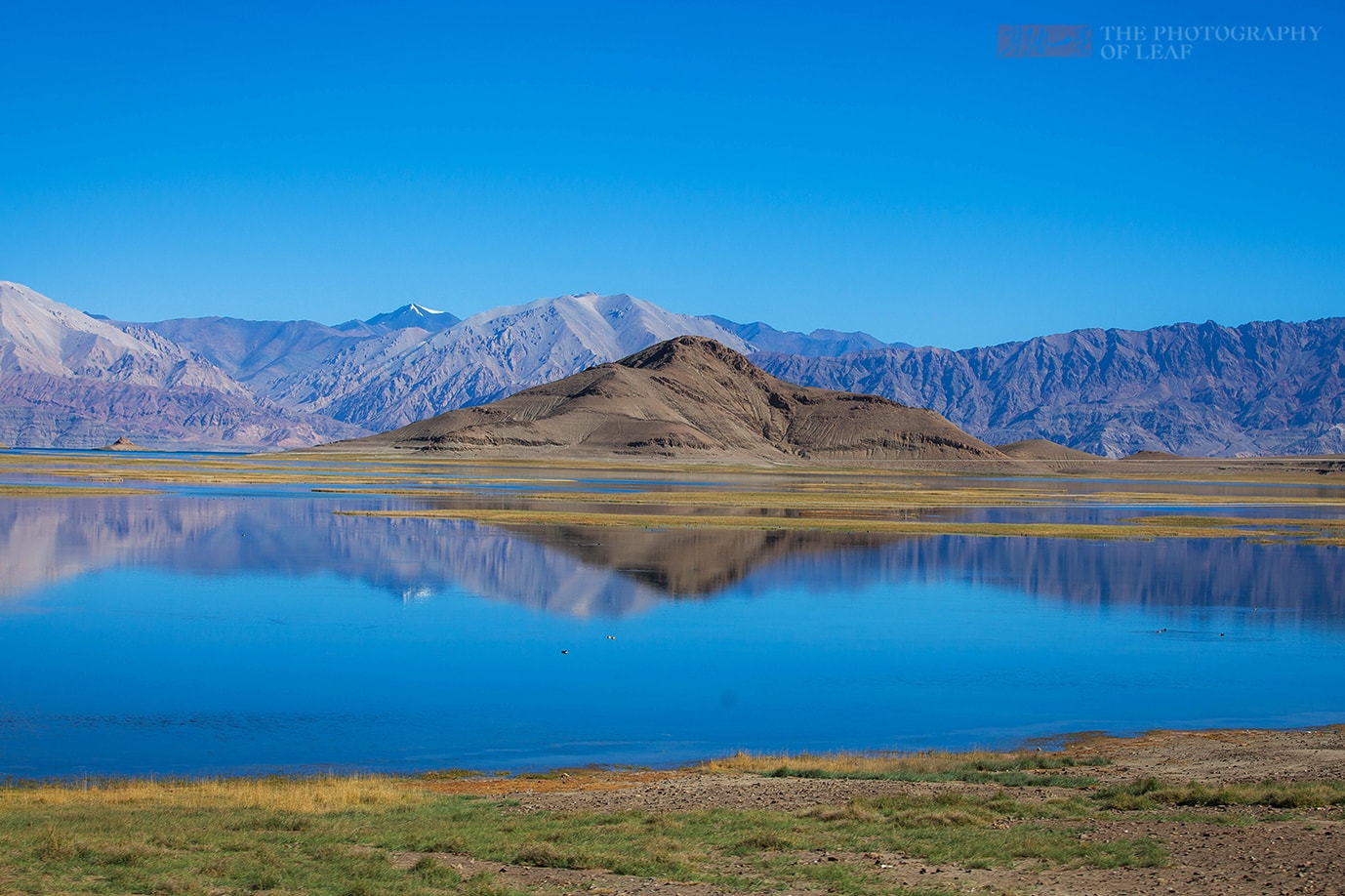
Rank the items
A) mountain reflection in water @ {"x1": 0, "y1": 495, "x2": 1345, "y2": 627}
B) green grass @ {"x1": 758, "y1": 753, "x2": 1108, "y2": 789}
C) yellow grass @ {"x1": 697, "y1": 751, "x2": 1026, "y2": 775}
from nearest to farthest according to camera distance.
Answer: green grass @ {"x1": 758, "y1": 753, "x2": 1108, "y2": 789}
yellow grass @ {"x1": 697, "y1": 751, "x2": 1026, "y2": 775}
mountain reflection in water @ {"x1": 0, "y1": 495, "x2": 1345, "y2": 627}

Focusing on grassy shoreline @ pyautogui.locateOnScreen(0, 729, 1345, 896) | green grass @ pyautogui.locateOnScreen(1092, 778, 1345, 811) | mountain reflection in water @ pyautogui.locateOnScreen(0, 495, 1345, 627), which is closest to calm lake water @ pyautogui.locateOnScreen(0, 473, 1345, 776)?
mountain reflection in water @ pyautogui.locateOnScreen(0, 495, 1345, 627)

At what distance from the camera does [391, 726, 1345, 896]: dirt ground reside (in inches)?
506

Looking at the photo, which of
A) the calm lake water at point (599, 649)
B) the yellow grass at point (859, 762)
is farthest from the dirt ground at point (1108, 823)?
the calm lake water at point (599, 649)

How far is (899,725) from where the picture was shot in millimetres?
24781

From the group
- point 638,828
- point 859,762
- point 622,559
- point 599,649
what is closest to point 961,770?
point 859,762

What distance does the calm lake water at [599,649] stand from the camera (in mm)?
22844

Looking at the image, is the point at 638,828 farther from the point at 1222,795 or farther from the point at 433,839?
the point at 1222,795

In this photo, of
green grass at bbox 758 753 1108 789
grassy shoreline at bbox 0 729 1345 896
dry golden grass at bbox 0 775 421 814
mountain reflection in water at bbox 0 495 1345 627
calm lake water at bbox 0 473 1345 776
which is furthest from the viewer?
mountain reflection in water at bbox 0 495 1345 627

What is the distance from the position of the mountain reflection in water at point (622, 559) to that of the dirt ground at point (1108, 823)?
63.2 ft

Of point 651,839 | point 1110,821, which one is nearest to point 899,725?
point 1110,821

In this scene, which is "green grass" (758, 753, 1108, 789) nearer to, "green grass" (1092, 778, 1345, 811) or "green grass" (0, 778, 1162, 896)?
"green grass" (1092, 778, 1345, 811)

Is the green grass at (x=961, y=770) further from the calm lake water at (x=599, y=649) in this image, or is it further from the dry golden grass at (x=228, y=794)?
the dry golden grass at (x=228, y=794)

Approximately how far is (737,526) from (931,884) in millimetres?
57041

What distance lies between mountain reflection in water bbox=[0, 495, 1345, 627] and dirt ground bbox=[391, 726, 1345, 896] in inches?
759
